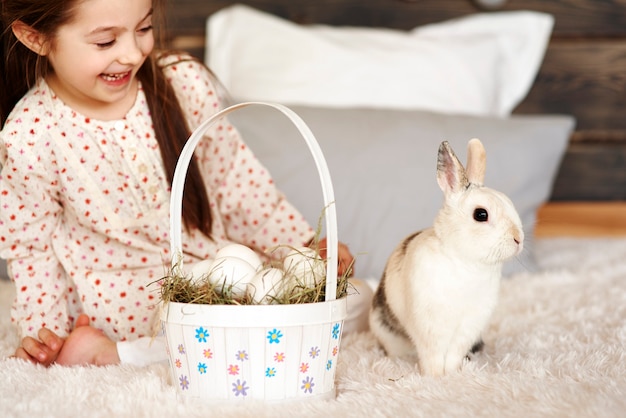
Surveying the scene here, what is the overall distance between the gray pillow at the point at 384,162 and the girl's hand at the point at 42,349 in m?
0.65

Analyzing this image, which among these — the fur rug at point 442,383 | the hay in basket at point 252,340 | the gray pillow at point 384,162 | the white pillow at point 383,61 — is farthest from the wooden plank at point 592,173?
the hay in basket at point 252,340

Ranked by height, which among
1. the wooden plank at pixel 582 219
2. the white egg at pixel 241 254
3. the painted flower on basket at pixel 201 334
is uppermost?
the white egg at pixel 241 254

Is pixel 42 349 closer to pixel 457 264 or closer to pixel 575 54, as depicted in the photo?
pixel 457 264

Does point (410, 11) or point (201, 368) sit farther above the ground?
point (410, 11)

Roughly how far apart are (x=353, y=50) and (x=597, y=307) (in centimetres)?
97

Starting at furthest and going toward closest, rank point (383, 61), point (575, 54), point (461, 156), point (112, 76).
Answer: point (575, 54) → point (383, 61) → point (461, 156) → point (112, 76)

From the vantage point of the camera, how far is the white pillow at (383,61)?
1922 mm

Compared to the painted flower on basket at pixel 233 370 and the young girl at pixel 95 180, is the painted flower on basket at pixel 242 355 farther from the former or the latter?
the young girl at pixel 95 180

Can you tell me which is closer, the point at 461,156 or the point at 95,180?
the point at 95,180

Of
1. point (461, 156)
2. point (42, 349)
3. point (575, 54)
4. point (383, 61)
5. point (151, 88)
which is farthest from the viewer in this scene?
point (575, 54)

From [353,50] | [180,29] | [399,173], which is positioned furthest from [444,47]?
[180,29]

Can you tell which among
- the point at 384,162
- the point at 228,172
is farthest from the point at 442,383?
the point at 384,162

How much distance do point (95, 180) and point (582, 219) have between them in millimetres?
1456

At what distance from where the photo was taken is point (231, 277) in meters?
0.88
